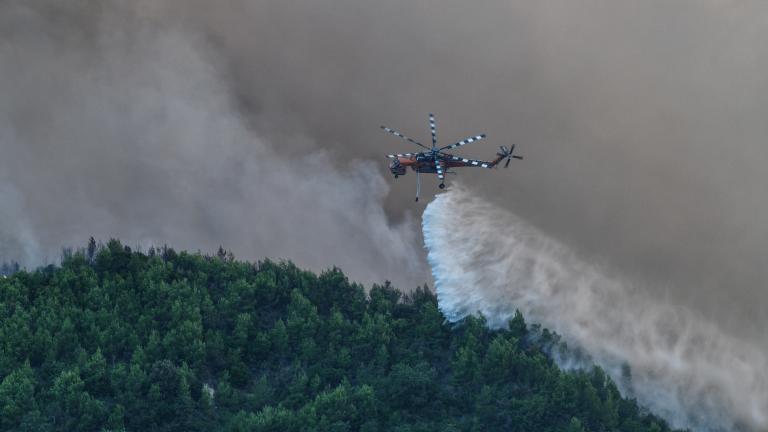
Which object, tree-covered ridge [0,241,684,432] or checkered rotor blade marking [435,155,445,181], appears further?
tree-covered ridge [0,241,684,432]

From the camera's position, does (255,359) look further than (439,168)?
Yes

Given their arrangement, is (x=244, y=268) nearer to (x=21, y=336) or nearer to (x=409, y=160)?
(x=21, y=336)

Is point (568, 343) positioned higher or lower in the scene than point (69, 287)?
lower

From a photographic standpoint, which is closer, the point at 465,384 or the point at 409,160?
the point at 409,160

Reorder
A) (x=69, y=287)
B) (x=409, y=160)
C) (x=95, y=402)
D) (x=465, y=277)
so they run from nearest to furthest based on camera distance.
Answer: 1. (x=409, y=160)
2. (x=95, y=402)
3. (x=465, y=277)
4. (x=69, y=287)

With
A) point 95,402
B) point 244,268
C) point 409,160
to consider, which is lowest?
point 95,402

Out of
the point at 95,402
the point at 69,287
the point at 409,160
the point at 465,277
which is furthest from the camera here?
the point at 69,287

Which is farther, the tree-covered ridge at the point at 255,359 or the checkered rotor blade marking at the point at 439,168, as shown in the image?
the tree-covered ridge at the point at 255,359

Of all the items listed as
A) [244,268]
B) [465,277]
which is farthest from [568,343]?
[244,268]
